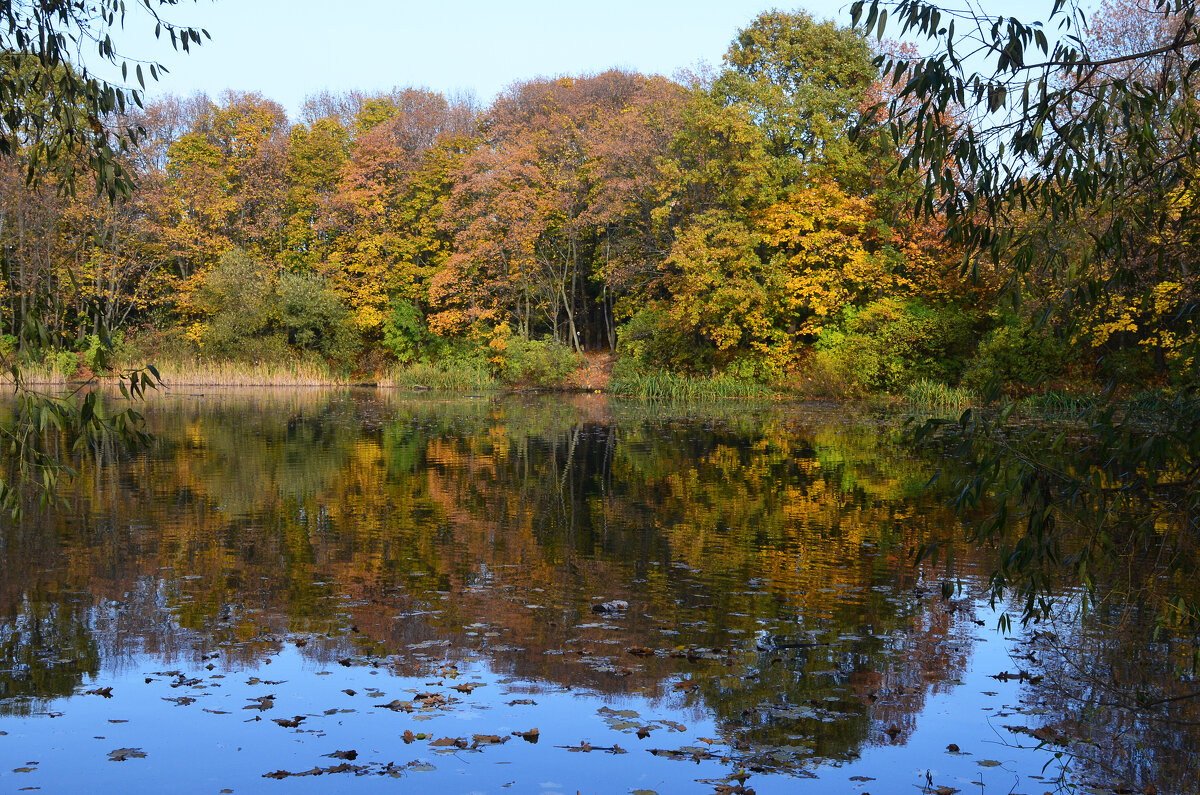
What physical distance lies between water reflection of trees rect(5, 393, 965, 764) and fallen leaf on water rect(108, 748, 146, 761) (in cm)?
165

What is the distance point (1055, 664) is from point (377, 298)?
48.6 meters

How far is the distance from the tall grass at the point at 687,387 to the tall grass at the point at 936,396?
578cm

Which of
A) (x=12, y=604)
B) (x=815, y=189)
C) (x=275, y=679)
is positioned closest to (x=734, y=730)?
(x=275, y=679)

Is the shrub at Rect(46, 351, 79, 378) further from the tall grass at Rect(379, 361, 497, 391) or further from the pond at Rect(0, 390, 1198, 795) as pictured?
the pond at Rect(0, 390, 1198, 795)

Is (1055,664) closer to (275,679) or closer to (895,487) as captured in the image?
(275,679)

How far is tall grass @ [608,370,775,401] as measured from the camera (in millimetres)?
38625

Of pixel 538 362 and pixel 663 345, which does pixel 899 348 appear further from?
pixel 538 362

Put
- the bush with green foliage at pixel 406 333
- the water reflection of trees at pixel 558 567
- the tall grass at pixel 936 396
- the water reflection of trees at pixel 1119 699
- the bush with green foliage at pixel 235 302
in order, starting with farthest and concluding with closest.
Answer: the bush with green foliage at pixel 406 333
the bush with green foliage at pixel 235 302
the tall grass at pixel 936 396
the water reflection of trees at pixel 558 567
the water reflection of trees at pixel 1119 699

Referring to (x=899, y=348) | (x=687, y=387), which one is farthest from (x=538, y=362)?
(x=899, y=348)

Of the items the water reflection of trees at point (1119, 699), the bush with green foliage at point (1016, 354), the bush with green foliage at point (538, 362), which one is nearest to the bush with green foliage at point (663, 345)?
the bush with green foliage at point (538, 362)

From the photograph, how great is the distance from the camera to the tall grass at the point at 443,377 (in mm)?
47969

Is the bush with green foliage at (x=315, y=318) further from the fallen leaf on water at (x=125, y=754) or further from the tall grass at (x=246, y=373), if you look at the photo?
the fallen leaf on water at (x=125, y=754)

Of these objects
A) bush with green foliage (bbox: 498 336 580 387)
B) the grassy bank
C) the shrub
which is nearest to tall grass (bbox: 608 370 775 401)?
the grassy bank

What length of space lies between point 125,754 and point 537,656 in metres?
2.63
